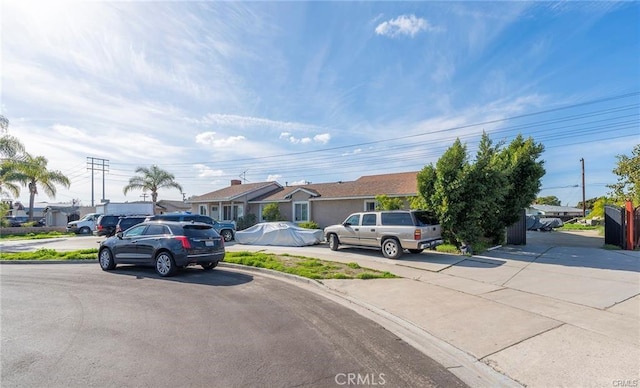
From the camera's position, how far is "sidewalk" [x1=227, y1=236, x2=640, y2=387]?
13.1 ft

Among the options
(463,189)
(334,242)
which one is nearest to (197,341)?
(334,242)

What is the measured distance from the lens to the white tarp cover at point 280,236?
57.1 ft

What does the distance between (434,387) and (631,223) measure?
55.4 feet

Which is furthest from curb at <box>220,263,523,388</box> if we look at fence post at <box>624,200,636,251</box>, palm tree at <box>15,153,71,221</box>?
palm tree at <box>15,153,71,221</box>

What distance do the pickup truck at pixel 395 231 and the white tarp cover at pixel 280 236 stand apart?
11.6ft

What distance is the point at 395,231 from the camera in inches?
491

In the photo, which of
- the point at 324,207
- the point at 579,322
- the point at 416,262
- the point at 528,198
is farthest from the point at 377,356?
the point at 324,207

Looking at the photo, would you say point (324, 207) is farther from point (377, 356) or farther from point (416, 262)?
point (377, 356)

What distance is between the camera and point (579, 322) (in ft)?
17.7

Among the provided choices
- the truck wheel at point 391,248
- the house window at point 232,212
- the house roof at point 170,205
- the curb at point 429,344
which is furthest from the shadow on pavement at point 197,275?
the house roof at point 170,205

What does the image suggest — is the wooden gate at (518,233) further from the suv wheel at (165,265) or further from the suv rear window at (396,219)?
the suv wheel at (165,265)

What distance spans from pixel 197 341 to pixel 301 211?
19.7 m

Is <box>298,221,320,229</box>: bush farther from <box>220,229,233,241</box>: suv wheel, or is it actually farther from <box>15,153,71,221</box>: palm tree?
<box>15,153,71,221</box>: palm tree

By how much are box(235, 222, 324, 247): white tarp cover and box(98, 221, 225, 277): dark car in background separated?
682 cm
